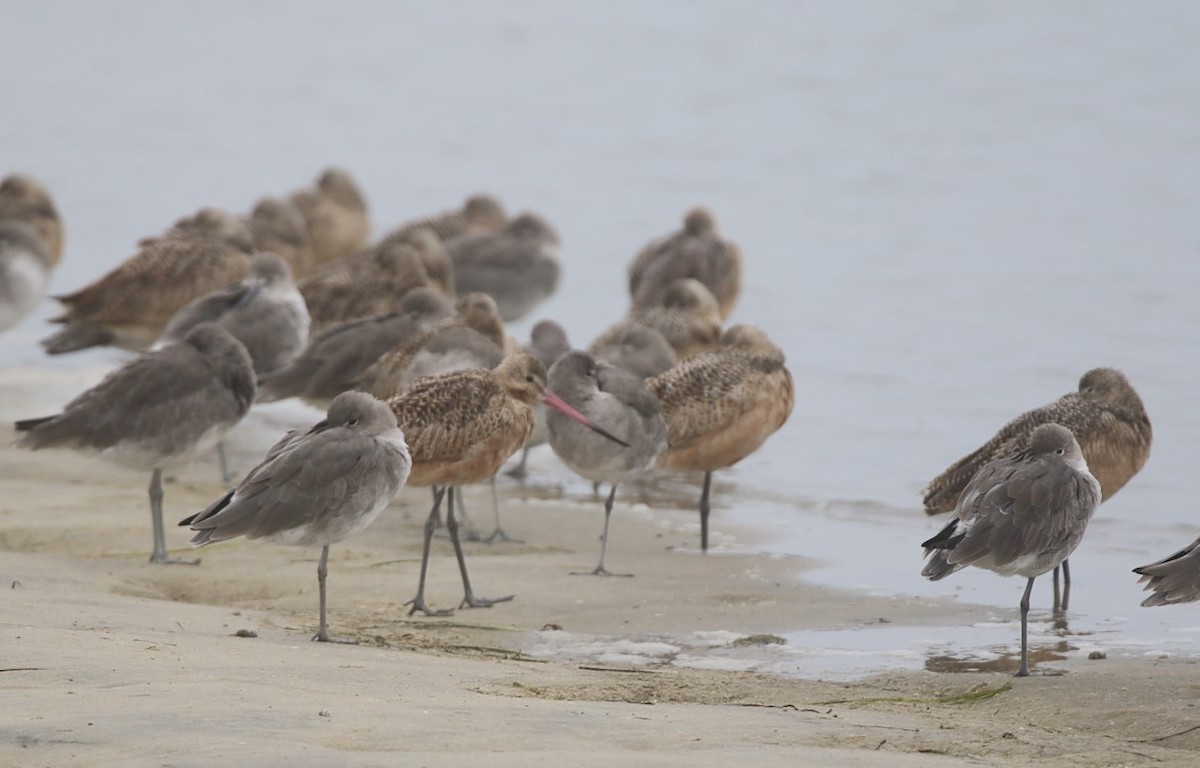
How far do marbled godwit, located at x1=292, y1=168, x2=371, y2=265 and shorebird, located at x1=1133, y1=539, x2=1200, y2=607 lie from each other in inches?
471

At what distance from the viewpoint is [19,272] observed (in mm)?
12609

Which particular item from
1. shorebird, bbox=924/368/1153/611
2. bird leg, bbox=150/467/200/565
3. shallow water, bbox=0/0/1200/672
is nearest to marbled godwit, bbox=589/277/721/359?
shallow water, bbox=0/0/1200/672

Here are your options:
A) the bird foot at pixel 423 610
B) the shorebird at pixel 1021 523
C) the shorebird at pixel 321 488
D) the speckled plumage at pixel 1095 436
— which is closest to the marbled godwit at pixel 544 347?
the bird foot at pixel 423 610

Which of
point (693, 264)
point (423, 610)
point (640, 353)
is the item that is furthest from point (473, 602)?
point (693, 264)

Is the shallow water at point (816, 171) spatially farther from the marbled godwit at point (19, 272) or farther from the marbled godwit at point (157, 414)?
the marbled godwit at point (157, 414)

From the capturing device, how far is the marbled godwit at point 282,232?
1485 cm

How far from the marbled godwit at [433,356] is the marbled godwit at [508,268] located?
162 inches

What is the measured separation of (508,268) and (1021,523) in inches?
321

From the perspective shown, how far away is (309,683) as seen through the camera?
5.33 metres

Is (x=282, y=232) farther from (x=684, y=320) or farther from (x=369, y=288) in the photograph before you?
(x=684, y=320)

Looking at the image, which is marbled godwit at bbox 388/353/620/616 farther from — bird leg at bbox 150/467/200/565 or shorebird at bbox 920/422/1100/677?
shorebird at bbox 920/422/1100/677

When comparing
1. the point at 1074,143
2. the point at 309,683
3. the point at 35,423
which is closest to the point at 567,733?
the point at 309,683

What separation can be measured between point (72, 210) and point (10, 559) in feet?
46.5

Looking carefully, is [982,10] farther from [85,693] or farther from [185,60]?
[85,693]
